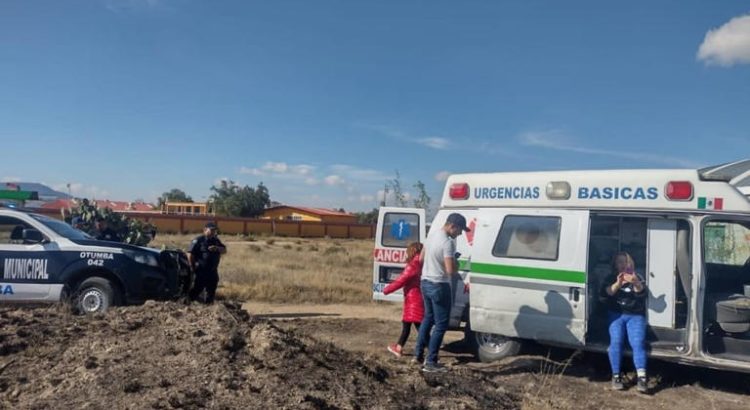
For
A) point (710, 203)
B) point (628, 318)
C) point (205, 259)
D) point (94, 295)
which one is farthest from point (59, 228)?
point (710, 203)

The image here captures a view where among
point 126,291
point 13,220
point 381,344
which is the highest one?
point 13,220

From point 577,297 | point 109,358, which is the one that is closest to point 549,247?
point 577,297

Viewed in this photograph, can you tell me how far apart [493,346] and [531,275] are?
1211 mm

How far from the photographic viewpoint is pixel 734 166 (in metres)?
7.41

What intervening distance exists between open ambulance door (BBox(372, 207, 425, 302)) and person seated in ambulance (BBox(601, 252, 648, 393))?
163 inches

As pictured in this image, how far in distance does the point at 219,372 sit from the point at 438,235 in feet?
9.59

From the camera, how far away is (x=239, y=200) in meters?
82.6

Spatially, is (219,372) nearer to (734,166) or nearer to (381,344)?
(381,344)

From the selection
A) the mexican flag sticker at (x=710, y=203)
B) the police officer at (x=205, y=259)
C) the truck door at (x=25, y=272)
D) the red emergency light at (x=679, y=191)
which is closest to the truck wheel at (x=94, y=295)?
the truck door at (x=25, y=272)

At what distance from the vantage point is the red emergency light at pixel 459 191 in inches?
341

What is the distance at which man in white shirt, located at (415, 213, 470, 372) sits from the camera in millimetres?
7109

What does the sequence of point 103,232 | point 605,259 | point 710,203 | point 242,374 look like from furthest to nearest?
point 103,232 → point 605,259 → point 710,203 → point 242,374

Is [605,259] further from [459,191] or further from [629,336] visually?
[459,191]

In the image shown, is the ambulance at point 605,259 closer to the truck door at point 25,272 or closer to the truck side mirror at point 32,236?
the truck door at point 25,272
